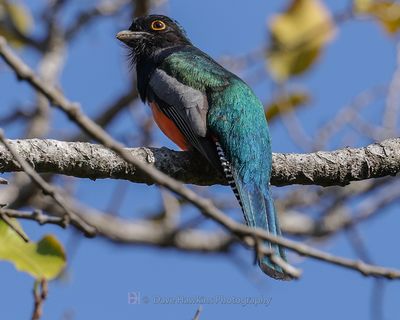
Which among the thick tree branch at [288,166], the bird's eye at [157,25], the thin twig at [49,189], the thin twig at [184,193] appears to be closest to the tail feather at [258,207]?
the thick tree branch at [288,166]

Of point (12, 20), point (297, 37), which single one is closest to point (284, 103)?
point (297, 37)

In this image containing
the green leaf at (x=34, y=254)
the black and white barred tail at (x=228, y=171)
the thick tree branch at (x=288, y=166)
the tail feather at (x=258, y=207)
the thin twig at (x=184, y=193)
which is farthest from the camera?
the black and white barred tail at (x=228, y=171)

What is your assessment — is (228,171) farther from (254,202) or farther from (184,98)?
(184,98)

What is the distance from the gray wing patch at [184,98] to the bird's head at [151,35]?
2.43ft

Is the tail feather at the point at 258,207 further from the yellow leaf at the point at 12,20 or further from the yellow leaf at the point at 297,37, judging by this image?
the yellow leaf at the point at 12,20

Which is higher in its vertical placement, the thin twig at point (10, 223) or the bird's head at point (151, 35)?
the bird's head at point (151, 35)

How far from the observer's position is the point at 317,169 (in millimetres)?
4402

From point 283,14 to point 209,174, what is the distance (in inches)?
74.3

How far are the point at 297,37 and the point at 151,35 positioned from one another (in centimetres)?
120

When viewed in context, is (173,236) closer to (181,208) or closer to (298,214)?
(181,208)

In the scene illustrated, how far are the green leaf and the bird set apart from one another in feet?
3.44

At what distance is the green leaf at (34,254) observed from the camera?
2.96 meters

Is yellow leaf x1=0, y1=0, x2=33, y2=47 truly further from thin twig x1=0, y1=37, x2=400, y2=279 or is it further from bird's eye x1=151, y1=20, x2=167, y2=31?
thin twig x1=0, y1=37, x2=400, y2=279

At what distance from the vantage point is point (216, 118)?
16.2ft
